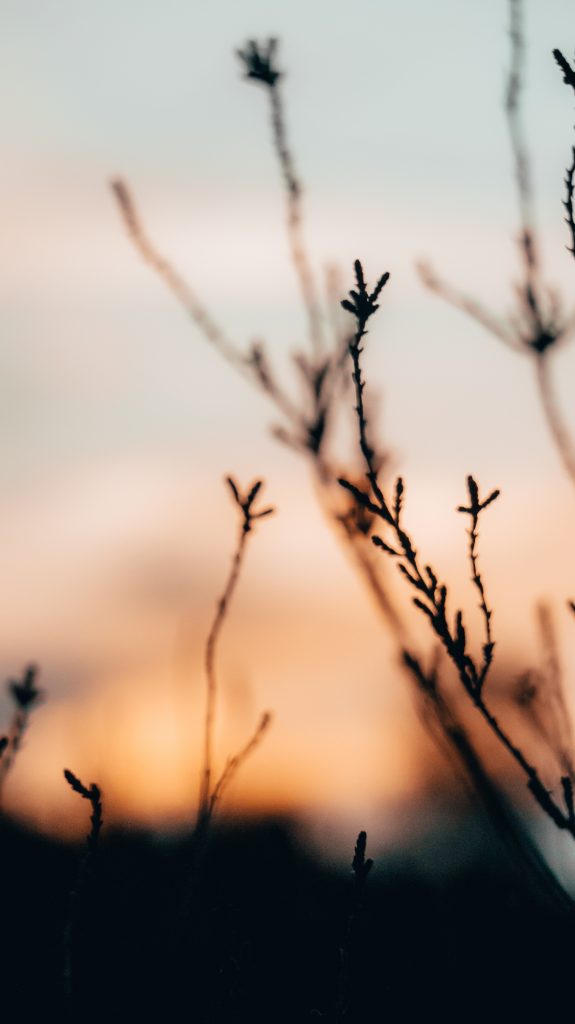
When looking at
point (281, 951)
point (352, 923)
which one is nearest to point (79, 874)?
point (352, 923)

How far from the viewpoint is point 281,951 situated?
13.7 feet

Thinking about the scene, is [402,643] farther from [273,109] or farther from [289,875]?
[273,109]

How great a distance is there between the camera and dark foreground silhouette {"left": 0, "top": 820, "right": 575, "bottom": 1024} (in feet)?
10.1

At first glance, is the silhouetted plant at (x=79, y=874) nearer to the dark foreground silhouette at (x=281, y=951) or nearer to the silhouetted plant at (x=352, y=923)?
the dark foreground silhouette at (x=281, y=951)

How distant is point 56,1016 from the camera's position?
124 inches

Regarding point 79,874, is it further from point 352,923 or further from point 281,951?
point 281,951

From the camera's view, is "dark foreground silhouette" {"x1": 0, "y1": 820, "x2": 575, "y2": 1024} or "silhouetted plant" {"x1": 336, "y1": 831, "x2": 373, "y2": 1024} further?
"dark foreground silhouette" {"x1": 0, "y1": 820, "x2": 575, "y2": 1024}

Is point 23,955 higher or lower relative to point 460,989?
higher

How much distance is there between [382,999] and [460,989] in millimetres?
498

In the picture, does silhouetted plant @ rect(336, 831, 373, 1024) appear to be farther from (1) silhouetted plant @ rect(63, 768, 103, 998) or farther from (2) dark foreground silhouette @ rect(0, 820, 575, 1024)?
(1) silhouetted plant @ rect(63, 768, 103, 998)

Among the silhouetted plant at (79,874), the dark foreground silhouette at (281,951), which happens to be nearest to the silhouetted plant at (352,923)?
the dark foreground silhouette at (281,951)

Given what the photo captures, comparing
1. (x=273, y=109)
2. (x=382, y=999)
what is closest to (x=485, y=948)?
(x=382, y=999)

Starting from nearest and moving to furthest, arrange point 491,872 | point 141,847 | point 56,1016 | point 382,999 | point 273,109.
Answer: point 56,1016 → point 273,109 → point 382,999 → point 491,872 → point 141,847

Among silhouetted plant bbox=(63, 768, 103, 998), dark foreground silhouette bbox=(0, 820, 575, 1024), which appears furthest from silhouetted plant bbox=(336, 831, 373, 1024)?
silhouetted plant bbox=(63, 768, 103, 998)
